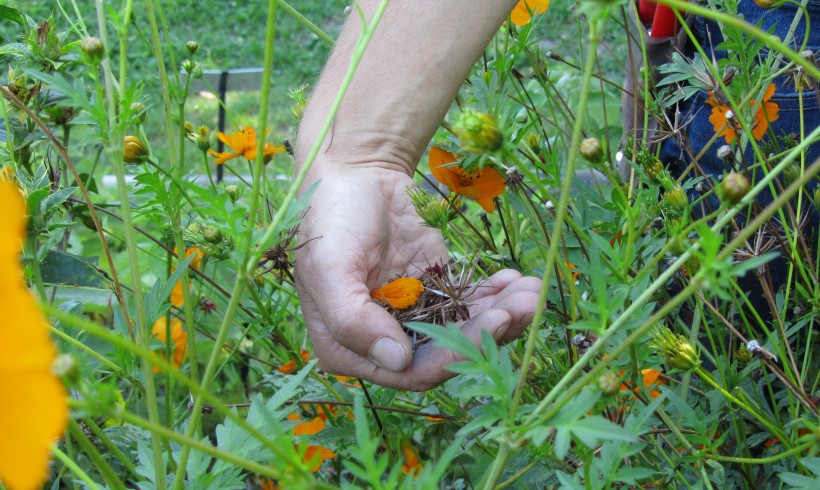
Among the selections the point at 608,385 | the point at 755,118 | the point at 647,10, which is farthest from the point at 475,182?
the point at 647,10

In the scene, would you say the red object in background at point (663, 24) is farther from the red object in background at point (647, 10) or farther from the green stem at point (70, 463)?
the green stem at point (70, 463)

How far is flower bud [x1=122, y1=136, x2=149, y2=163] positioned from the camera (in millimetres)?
791

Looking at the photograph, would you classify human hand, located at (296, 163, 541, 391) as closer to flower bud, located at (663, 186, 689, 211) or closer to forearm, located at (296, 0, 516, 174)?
forearm, located at (296, 0, 516, 174)

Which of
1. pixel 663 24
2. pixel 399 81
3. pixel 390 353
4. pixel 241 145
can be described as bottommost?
pixel 241 145

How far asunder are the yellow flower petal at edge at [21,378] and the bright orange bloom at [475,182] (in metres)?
0.61

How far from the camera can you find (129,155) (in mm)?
803

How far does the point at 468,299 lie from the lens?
0.86 m

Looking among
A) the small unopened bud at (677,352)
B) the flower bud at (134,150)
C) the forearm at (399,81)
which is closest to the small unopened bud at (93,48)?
the flower bud at (134,150)

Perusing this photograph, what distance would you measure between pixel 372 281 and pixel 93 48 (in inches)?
16.9

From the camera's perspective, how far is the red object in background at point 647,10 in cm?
128

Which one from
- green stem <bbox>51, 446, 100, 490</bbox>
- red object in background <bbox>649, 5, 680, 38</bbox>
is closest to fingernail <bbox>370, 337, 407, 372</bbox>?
green stem <bbox>51, 446, 100, 490</bbox>

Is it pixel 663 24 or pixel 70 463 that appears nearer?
pixel 70 463

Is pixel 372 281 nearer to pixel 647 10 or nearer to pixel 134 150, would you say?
pixel 134 150

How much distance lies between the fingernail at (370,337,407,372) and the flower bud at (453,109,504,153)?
287 millimetres
